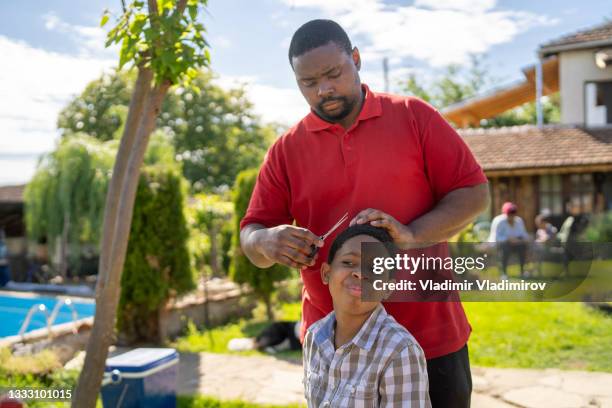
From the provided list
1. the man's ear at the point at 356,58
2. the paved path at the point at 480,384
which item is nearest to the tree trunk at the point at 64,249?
the paved path at the point at 480,384

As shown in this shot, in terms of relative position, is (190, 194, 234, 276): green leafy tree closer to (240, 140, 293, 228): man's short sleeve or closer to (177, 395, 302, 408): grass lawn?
(177, 395, 302, 408): grass lawn

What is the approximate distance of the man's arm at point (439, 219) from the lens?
1.62 metres

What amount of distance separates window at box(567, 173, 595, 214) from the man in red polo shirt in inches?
523

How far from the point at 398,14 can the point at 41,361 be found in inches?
164

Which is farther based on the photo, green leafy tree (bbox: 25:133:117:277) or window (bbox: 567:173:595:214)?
green leafy tree (bbox: 25:133:117:277)

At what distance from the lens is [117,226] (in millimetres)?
3217

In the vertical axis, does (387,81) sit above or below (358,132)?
above

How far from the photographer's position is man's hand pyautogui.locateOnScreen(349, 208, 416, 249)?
1610 mm

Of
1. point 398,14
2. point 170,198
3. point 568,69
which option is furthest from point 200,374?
point 568,69

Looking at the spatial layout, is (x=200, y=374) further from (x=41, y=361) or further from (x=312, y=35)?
(x=312, y=35)

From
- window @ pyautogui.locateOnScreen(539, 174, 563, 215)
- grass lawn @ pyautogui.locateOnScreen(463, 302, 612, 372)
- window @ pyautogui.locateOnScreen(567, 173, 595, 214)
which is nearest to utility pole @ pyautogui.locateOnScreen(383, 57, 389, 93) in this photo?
window @ pyautogui.locateOnScreen(539, 174, 563, 215)

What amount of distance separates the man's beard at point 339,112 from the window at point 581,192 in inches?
530

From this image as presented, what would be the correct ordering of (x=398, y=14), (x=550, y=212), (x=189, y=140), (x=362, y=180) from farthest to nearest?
(x=189, y=140) < (x=550, y=212) < (x=398, y=14) < (x=362, y=180)

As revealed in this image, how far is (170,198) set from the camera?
25.0 feet
